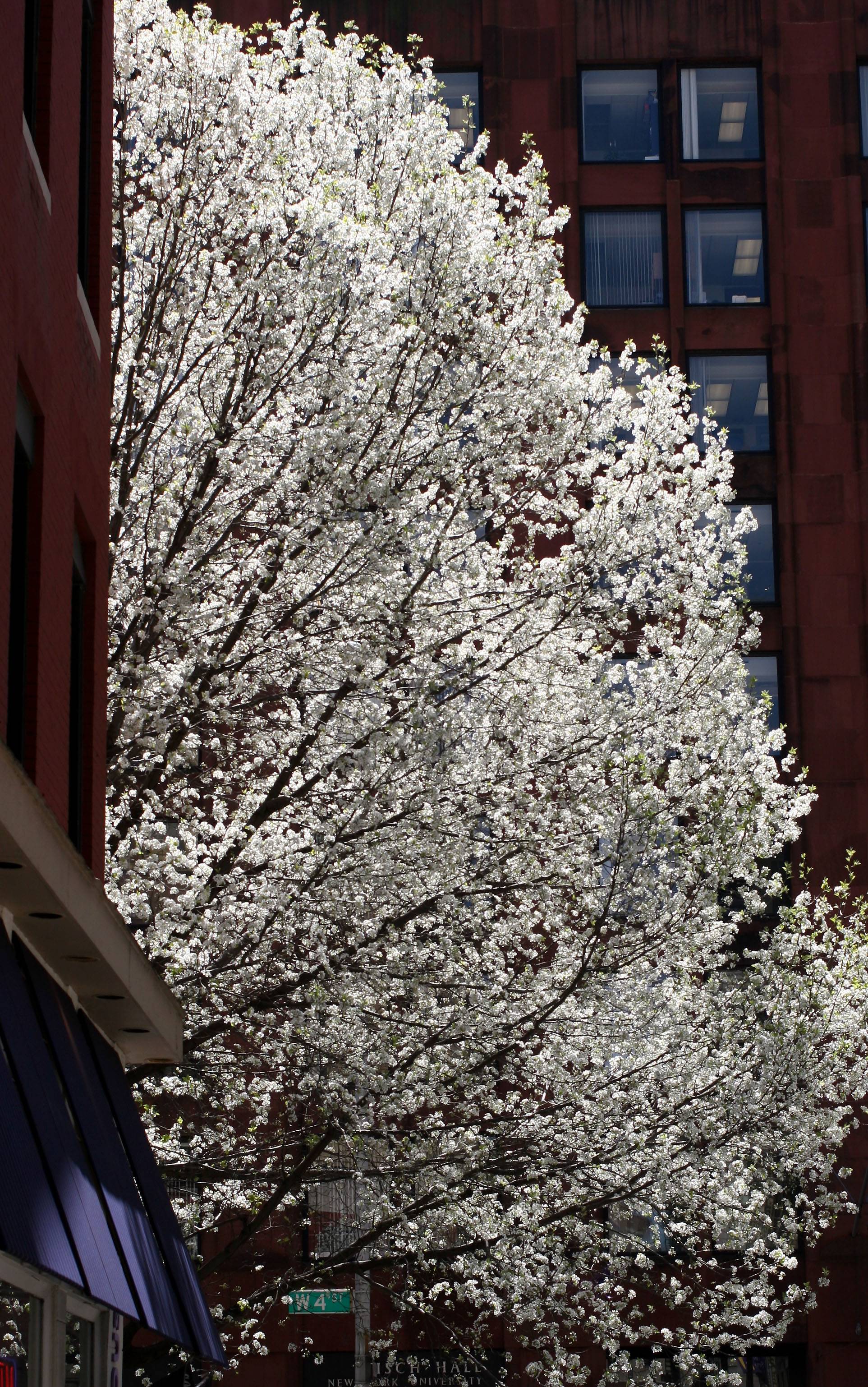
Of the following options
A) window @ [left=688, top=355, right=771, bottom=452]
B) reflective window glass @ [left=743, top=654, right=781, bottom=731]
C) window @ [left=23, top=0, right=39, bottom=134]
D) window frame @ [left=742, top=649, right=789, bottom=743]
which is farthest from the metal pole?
window @ [left=688, top=355, right=771, bottom=452]

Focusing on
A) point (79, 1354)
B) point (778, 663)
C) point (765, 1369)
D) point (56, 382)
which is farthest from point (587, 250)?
point (79, 1354)

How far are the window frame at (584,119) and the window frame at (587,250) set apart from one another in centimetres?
101

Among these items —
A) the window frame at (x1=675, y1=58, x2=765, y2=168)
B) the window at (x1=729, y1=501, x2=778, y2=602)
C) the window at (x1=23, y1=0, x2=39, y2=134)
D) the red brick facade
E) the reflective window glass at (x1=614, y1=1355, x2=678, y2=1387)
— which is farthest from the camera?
the window frame at (x1=675, y1=58, x2=765, y2=168)

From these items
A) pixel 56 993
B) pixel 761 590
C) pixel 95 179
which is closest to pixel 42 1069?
pixel 56 993

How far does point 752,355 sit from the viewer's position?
4300 cm

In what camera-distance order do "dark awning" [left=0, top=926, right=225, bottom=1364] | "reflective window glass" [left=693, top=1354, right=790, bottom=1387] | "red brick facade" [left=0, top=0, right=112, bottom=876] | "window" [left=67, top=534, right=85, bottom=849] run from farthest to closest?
"reflective window glass" [left=693, top=1354, right=790, bottom=1387] < "window" [left=67, top=534, right=85, bottom=849] < "red brick facade" [left=0, top=0, right=112, bottom=876] < "dark awning" [left=0, top=926, right=225, bottom=1364]

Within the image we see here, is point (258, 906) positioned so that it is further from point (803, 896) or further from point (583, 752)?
point (803, 896)

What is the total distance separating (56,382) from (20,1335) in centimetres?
585

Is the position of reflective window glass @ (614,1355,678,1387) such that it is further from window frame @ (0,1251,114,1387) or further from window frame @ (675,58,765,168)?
window frame @ (675,58,765,168)

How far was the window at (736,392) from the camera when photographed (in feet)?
140

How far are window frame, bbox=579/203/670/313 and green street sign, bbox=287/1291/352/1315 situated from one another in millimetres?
23954

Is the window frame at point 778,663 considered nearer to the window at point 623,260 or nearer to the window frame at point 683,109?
the window at point 623,260

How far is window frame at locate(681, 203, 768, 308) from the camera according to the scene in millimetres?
42938

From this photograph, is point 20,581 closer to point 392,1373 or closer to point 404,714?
point 404,714
